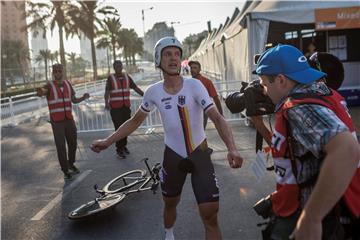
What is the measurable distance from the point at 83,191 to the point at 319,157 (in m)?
5.19

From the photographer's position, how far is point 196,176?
140 inches

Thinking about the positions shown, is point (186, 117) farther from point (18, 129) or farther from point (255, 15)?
point (18, 129)

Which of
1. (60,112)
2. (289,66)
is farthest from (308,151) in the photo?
(60,112)

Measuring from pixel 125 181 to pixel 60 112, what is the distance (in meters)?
1.83

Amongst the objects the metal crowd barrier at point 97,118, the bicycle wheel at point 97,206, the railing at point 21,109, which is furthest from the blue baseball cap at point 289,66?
the railing at point 21,109

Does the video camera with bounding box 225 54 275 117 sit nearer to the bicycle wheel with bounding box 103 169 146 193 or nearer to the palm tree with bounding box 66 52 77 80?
the bicycle wheel with bounding box 103 169 146 193

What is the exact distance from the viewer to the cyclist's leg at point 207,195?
3461mm

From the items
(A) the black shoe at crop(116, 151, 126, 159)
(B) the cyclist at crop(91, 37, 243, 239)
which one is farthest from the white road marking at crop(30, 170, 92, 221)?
(B) the cyclist at crop(91, 37, 243, 239)

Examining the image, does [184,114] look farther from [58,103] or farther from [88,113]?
[88,113]

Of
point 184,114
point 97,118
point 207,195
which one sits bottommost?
point 97,118

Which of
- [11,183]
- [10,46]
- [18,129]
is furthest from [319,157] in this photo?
[10,46]

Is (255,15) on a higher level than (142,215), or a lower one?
higher

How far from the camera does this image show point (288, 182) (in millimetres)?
1960

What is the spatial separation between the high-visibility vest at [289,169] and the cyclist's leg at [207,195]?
57.2 inches
